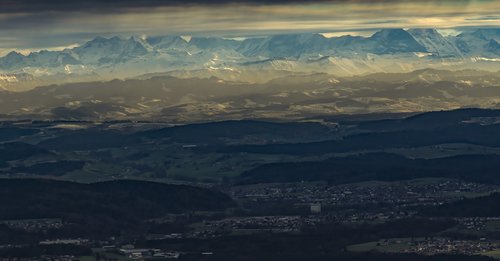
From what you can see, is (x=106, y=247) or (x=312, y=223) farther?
(x=312, y=223)

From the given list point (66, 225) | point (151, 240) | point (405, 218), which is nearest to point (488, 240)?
point (405, 218)

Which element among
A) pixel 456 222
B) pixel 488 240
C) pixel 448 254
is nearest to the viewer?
pixel 448 254

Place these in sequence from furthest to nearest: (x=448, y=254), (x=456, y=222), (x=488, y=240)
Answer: (x=456, y=222) < (x=488, y=240) < (x=448, y=254)

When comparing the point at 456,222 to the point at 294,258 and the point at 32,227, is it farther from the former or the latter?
the point at 32,227

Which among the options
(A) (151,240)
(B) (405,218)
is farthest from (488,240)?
(A) (151,240)

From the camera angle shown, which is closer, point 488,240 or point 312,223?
point 488,240

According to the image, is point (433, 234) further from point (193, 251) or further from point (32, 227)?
point (32, 227)

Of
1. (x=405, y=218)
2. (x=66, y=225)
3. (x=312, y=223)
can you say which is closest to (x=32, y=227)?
(x=66, y=225)

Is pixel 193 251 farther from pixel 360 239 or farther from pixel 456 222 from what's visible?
pixel 456 222
